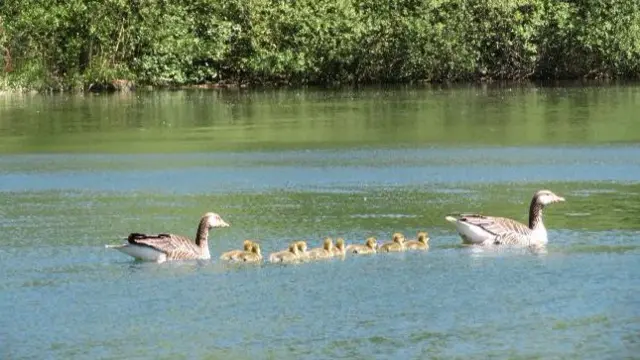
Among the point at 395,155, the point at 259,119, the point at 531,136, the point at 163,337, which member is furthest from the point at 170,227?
the point at 259,119

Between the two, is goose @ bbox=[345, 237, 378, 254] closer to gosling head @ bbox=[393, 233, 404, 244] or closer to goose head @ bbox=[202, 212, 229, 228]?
gosling head @ bbox=[393, 233, 404, 244]

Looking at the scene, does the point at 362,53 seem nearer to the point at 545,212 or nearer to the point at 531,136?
the point at 531,136

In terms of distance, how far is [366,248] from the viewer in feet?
61.3

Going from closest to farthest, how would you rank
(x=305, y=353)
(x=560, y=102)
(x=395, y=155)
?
1. (x=305, y=353)
2. (x=395, y=155)
3. (x=560, y=102)

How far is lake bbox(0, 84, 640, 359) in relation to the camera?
14.3m

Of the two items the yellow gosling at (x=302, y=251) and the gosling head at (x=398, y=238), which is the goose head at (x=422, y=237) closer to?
the gosling head at (x=398, y=238)

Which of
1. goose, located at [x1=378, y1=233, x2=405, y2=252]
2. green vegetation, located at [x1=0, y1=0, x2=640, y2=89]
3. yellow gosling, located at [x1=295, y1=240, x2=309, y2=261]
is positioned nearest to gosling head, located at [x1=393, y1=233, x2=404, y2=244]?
goose, located at [x1=378, y1=233, x2=405, y2=252]

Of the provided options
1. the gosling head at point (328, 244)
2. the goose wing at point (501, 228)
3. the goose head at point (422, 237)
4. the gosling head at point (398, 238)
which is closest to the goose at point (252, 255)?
the gosling head at point (328, 244)

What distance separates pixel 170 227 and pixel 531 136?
15.1 meters

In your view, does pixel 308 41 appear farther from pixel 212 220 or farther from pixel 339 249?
pixel 339 249

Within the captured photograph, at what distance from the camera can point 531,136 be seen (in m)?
34.8

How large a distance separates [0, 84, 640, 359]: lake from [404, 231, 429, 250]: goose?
0.18 metres

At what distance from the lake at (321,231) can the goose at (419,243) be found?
0.60ft

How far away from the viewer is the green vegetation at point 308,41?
190 feet
